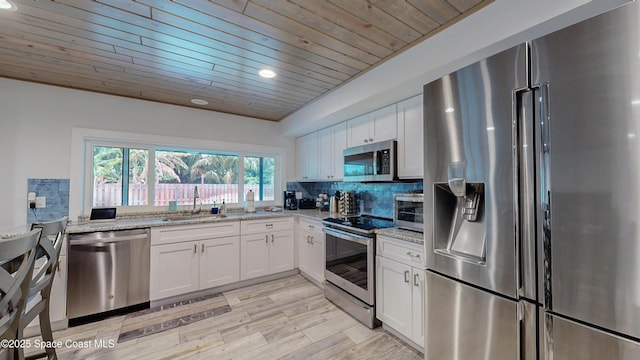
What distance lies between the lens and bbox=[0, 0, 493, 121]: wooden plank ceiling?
4.84 feet

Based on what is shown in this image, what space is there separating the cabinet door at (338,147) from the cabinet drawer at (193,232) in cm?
137

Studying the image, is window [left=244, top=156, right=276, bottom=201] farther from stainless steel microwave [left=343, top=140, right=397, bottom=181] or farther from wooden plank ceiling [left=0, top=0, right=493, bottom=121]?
stainless steel microwave [left=343, top=140, right=397, bottom=181]

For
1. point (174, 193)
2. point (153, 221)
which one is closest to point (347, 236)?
point (153, 221)

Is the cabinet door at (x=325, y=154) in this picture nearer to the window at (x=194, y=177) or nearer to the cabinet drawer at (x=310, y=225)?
the cabinet drawer at (x=310, y=225)

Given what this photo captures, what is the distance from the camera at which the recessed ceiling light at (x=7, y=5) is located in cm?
141

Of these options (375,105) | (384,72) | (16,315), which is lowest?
(16,315)

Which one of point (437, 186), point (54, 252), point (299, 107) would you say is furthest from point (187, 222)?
point (437, 186)

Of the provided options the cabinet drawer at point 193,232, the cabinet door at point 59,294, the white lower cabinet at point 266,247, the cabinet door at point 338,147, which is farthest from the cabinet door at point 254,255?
the cabinet door at point 59,294

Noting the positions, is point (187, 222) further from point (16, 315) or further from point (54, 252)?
point (16, 315)

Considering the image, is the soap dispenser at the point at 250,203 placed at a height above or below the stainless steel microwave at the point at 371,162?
below

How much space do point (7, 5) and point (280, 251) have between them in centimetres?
301

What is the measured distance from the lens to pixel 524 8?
50.9 inches

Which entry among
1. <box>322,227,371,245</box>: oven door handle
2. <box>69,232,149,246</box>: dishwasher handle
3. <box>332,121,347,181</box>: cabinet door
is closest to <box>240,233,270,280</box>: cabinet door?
<box>322,227,371,245</box>: oven door handle

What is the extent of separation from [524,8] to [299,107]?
8.20 feet
